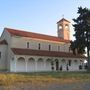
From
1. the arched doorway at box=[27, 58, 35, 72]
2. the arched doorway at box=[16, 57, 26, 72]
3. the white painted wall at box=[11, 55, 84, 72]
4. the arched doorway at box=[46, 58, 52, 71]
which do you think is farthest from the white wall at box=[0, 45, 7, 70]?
the arched doorway at box=[46, 58, 52, 71]

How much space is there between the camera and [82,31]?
58.3 meters

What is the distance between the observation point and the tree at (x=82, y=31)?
189 ft

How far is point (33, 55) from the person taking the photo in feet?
205

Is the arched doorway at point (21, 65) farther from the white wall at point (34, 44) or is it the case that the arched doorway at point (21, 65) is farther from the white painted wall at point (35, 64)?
the white wall at point (34, 44)

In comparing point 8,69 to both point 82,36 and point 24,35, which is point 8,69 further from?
point 82,36

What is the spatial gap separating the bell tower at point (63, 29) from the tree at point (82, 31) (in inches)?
873

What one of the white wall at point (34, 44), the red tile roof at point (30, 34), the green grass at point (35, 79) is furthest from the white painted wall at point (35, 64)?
the green grass at point (35, 79)

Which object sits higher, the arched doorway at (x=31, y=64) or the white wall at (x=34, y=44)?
the white wall at (x=34, y=44)

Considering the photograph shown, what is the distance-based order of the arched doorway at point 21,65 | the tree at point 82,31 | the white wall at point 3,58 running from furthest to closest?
the white wall at point 3,58 < the arched doorway at point 21,65 < the tree at point 82,31

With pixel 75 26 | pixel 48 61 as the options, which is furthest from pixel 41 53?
pixel 75 26

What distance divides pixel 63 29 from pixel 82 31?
2440 centimetres

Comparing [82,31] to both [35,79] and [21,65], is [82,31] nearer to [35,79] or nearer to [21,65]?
[21,65]

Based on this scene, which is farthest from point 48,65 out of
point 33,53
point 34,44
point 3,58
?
point 3,58

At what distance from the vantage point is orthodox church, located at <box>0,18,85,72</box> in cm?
6097
